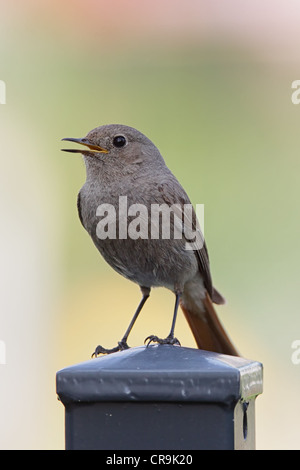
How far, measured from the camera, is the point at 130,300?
750 cm

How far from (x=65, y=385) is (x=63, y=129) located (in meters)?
5.23

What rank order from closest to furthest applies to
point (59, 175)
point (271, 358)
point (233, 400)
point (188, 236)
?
point (233, 400) < point (188, 236) < point (271, 358) < point (59, 175)

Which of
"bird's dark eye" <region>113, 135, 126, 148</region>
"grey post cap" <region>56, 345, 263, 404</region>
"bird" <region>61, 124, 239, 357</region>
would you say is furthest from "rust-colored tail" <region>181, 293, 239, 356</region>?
"grey post cap" <region>56, 345, 263, 404</region>

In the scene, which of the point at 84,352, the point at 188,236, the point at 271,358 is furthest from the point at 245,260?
the point at 188,236

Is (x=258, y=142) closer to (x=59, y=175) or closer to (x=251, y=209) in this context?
(x=251, y=209)

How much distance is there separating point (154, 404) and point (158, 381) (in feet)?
0.23

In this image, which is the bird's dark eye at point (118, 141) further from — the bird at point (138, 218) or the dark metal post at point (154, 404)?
the dark metal post at point (154, 404)

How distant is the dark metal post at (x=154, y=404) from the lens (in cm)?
227

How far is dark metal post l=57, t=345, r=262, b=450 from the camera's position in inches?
89.5

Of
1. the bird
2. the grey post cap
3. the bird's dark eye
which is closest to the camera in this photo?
the grey post cap

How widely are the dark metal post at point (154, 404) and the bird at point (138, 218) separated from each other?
4.92 feet

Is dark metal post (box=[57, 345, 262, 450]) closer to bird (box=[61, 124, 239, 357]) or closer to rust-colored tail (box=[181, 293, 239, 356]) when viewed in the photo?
bird (box=[61, 124, 239, 357])

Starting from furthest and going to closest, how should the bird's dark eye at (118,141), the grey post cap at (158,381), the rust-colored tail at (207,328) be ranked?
the rust-colored tail at (207,328) < the bird's dark eye at (118,141) < the grey post cap at (158,381)

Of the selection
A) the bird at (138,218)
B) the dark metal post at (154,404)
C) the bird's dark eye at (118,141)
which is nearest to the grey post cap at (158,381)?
the dark metal post at (154,404)
